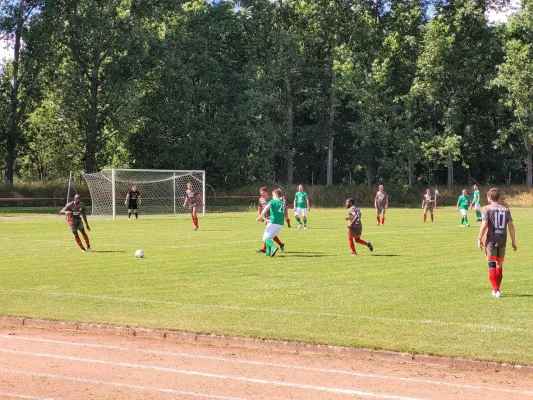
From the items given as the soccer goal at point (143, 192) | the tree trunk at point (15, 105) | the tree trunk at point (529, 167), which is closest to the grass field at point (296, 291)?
the soccer goal at point (143, 192)

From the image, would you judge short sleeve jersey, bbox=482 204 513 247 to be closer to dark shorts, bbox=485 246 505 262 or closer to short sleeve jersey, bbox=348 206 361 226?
dark shorts, bbox=485 246 505 262

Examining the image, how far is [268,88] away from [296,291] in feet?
209

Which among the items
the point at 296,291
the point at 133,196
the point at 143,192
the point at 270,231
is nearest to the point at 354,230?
the point at 270,231

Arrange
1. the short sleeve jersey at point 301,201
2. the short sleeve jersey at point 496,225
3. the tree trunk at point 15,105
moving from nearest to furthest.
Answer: the short sleeve jersey at point 496,225 < the short sleeve jersey at point 301,201 < the tree trunk at point 15,105

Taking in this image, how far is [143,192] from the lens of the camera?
63.9 m

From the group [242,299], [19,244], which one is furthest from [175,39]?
[242,299]

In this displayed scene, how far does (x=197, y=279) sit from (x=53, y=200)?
5303cm

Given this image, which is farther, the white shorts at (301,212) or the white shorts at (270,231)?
the white shorts at (301,212)

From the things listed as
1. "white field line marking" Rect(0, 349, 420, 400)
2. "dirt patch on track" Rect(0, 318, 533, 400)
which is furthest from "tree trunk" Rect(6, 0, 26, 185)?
"white field line marking" Rect(0, 349, 420, 400)

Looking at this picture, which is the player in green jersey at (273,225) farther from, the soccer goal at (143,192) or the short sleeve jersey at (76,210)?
the soccer goal at (143,192)

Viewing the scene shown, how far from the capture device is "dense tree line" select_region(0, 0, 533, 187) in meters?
73.1

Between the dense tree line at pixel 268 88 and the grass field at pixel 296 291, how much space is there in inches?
1724

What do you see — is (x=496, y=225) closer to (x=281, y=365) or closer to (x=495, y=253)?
(x=495, y=253)

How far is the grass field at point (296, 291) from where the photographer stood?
43.9 feet
